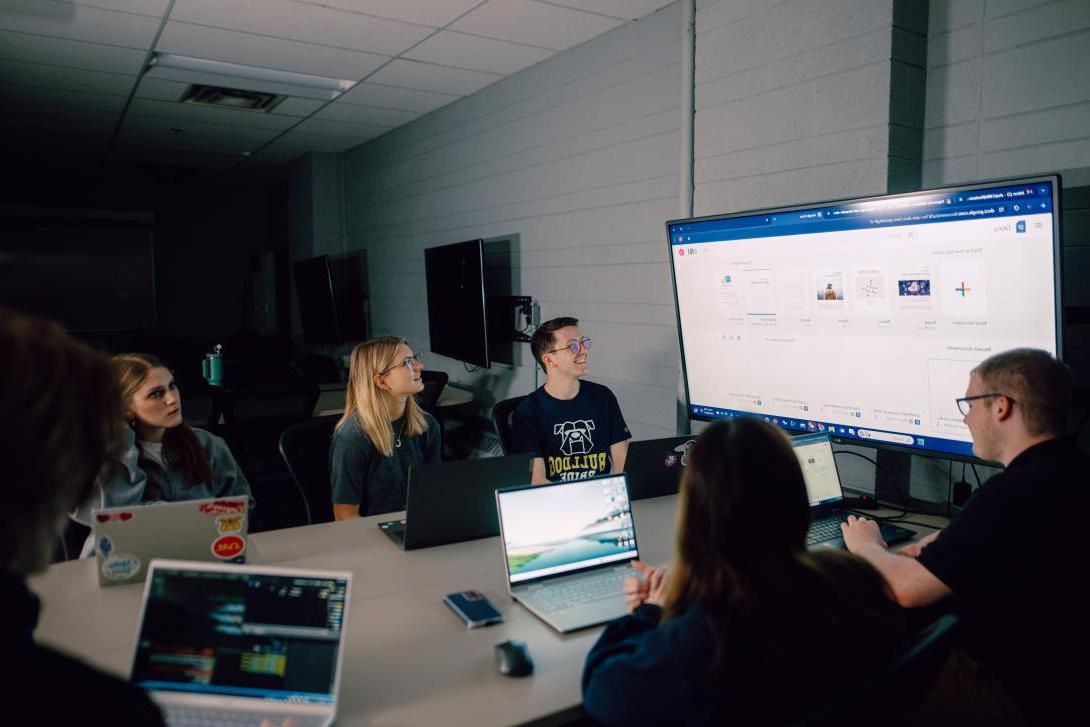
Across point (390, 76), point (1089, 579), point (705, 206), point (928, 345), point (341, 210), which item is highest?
point (390, 76)

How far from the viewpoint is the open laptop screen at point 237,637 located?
115 cm

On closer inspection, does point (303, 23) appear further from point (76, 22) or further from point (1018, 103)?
point (1018, 103)

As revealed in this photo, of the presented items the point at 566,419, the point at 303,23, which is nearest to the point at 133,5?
the point at 303,23

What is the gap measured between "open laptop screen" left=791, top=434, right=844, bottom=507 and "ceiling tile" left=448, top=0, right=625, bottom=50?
7.05ft

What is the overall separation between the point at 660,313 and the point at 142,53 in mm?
3001

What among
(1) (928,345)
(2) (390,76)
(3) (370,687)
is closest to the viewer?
(3) (370,687)

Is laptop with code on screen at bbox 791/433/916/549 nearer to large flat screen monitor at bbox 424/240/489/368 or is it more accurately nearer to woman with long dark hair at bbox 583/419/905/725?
woman with long dark hair at bbox 583/419/905/725

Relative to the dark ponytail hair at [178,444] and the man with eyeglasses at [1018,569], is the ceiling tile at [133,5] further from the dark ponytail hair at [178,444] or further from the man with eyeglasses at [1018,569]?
the man with eyeglasses at [1018,569]

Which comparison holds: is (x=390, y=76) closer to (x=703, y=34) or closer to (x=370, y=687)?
(x=703, y=34)

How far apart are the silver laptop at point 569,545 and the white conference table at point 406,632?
0.06 metres

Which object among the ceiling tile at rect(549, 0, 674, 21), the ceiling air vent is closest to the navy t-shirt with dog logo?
the ceiling tile at rect(549, 0, 674, 21)

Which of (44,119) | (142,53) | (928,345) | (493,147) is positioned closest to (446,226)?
(493,147)

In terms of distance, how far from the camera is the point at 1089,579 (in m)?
1.36

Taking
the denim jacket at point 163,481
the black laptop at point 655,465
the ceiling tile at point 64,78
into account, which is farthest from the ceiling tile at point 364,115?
the black laptop at point 655,465
